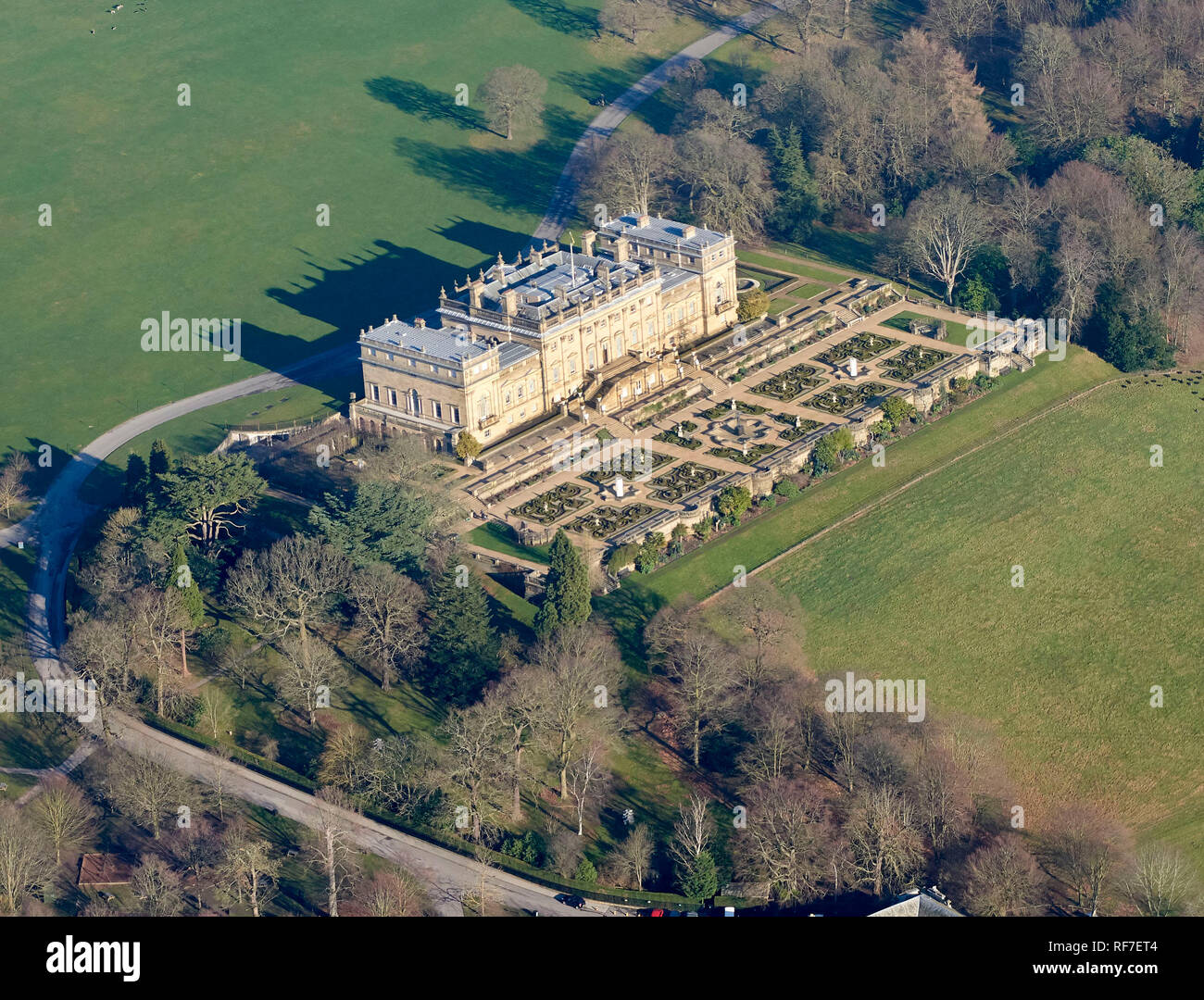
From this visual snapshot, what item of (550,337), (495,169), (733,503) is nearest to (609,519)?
(733,503)

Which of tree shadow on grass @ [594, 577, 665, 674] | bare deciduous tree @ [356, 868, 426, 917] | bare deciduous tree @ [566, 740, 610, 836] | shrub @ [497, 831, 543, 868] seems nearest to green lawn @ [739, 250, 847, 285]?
tree shadow on grass @ [594, 577, 665, 674]

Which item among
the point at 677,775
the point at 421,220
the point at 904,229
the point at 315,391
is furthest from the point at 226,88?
the point at 677,775

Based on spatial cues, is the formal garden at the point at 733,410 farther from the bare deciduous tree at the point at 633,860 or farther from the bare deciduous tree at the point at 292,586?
the bare deciduous tree at the point at 633,860

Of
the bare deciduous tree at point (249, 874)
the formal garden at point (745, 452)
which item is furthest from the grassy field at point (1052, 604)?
the bare deciduous tree at point (249, 874)

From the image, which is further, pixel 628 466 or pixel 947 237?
pixel 947 237

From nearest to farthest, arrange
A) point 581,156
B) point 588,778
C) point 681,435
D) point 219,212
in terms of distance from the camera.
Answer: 1. point 588,778
2. point 681,435
3. point 219,212
4. point 581,156

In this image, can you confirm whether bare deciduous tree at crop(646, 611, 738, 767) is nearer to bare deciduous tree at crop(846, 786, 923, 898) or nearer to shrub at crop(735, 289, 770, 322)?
bare deciduous tree at crop(846, 786, 923, 898)

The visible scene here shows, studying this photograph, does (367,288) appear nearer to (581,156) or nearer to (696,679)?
(581,156)
